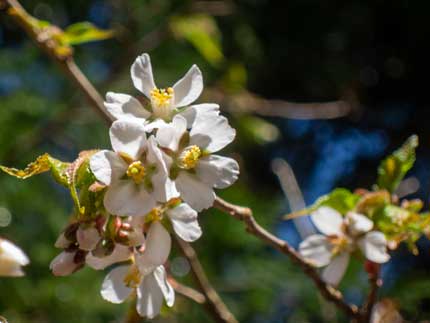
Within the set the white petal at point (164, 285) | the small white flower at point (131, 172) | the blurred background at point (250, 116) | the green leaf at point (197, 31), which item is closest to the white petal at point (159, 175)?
the small white flower at point (131, 172)

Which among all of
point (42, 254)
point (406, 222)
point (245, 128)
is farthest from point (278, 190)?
point (406, 222)

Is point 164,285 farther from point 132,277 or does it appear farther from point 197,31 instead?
point 197,31

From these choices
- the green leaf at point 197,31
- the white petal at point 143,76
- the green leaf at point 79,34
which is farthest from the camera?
the green leaf at point 197,31

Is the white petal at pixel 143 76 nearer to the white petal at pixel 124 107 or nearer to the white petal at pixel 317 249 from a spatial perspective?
the white petal at pixel 124 107

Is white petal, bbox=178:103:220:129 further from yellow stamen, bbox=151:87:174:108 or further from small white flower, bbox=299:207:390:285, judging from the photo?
small white flower, bbox=299:207:390:285

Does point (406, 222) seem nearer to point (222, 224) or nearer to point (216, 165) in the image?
point (216, 165)

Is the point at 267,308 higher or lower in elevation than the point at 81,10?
lower
